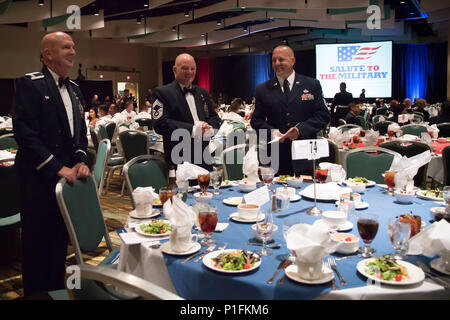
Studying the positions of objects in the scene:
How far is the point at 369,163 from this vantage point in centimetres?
343

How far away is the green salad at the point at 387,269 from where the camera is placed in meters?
1.42

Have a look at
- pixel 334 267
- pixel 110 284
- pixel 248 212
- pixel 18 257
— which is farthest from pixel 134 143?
pixel 110 284

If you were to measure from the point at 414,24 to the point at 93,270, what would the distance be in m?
18.5

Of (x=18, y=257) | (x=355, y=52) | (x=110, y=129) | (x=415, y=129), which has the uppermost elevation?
(x=355, y=52)

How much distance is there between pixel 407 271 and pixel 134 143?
4.85 metres

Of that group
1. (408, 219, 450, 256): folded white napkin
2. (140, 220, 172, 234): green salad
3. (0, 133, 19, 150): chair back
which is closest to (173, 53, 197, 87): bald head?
(140, 220, 172, 234): green salad

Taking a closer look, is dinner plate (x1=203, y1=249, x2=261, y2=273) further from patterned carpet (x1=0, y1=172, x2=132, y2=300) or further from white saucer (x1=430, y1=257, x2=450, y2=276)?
patterned carpet (x1=0, y1=172, x2=132, y2=300)

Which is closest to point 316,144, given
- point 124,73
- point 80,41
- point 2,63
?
point 2,63

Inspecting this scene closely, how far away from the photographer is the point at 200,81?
955 inches

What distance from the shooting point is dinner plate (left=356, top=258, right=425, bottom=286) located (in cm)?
138

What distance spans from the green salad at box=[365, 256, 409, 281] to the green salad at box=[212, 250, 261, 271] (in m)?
0.41

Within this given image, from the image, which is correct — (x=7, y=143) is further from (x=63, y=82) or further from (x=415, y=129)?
(x=415, y=129)

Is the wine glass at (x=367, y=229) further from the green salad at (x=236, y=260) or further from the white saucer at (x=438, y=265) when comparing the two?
the green salad at (x=236, y=260)
